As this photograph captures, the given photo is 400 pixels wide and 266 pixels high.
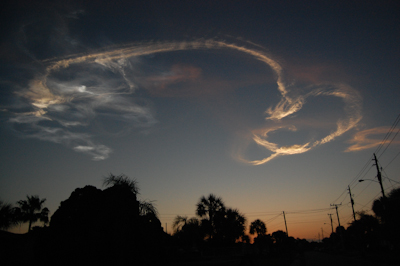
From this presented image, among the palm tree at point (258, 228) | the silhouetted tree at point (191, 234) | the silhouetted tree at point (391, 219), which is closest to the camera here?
the silhouetted tree at point (391, 219)

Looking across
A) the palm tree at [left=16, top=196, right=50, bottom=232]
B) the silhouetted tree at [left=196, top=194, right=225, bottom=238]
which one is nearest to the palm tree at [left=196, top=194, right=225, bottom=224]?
the silhouetted tree at [left=196, top=194, right=225, bottom=238]

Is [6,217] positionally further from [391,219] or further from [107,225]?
[391,219]

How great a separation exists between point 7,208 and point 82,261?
335 inches

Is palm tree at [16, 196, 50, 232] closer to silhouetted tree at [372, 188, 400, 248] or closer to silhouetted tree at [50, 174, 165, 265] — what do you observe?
silhouetted tree at [50, 174, 165, 265]

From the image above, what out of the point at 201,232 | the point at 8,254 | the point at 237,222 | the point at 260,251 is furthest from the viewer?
the point at 260,251

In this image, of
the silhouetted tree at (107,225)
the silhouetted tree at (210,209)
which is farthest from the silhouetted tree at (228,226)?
the silhouetted tree at (107,225)

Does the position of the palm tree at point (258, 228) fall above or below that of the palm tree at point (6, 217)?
below

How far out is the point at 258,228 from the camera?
6762 centimetres

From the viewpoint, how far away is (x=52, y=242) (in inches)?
757

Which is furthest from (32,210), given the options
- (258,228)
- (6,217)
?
(258,228)

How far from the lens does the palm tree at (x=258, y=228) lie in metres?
67.3

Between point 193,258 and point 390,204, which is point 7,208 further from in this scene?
point 390,204

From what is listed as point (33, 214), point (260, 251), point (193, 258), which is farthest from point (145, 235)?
point (260, 251)

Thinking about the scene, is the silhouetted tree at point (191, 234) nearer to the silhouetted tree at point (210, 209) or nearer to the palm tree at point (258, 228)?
the silhouetted tree at point (210, 209)
